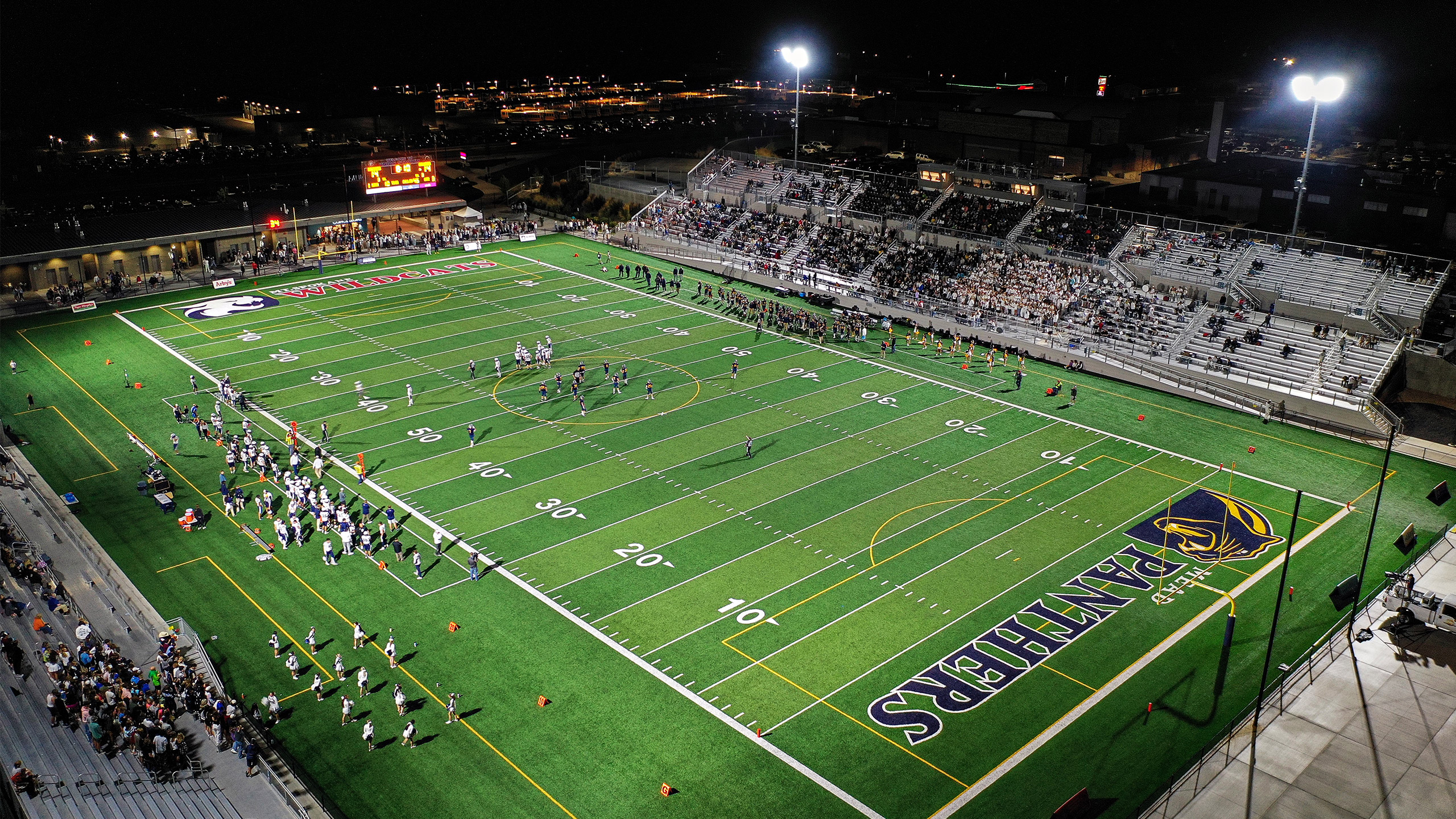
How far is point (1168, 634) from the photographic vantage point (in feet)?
84.7

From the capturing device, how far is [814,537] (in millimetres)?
30547

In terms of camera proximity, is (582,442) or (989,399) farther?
(989,399)

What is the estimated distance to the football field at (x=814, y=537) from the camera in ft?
73.8

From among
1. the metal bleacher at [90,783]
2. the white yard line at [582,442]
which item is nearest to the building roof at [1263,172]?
the white yard line at [582,442]

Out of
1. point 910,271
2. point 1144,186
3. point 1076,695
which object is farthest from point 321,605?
point 1144,186

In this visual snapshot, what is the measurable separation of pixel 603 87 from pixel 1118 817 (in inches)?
7104

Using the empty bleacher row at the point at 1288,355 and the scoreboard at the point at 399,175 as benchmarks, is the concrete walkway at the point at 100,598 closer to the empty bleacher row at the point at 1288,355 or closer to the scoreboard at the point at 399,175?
the scoreboard at the point at 399,175

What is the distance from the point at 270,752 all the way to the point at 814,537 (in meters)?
15.6

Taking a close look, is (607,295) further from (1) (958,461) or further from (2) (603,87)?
(2) (603,87)

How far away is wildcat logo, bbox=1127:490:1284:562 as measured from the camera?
3000 centimetres

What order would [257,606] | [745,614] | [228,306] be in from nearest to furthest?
1. [745,614]
2. [257,606]
3. [228,306]

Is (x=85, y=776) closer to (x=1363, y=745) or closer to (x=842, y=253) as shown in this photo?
(x=1363, y=745)

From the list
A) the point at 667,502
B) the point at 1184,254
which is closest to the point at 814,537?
the point at 667,502

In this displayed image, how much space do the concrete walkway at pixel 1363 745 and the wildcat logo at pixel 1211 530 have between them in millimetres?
4910
